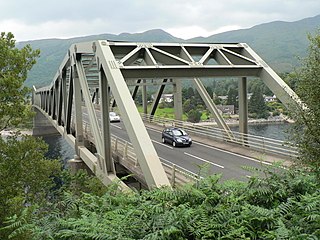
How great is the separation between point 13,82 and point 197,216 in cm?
719

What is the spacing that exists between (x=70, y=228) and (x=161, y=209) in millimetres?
1369

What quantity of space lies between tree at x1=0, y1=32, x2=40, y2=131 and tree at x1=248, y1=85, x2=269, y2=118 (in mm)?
74065

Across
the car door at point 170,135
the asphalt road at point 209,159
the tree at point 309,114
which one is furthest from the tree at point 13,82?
the car door at point 170,135

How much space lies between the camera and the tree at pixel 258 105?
8368 centimetres

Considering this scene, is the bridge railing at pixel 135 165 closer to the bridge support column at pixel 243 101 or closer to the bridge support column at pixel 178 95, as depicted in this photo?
the bridge support column at pixel 243 101

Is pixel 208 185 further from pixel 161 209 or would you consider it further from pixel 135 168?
pixel 135 168

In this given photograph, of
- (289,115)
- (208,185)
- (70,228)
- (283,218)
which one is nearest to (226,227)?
(283,218)

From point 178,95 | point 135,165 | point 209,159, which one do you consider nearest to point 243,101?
point 209,159

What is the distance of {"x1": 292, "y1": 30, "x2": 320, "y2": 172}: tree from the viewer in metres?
7.12

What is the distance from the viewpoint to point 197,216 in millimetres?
5020

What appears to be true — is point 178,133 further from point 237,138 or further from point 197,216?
point 197,216

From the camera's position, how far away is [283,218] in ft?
16.4

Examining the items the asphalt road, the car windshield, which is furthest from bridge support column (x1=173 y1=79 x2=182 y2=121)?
the asphalt road

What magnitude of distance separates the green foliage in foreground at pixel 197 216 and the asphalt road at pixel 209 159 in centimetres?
662
